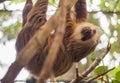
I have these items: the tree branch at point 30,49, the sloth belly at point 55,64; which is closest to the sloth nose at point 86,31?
the sloth belly at point 55,64

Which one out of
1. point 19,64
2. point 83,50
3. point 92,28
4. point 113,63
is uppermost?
point 19,64

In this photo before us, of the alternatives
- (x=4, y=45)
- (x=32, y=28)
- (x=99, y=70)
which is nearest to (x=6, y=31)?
(x=4, y=45)

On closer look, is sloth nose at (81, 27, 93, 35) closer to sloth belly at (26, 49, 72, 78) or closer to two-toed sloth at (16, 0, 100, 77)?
two-toed sloth at (16, 0, 100, 77)

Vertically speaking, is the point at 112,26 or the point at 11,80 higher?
the point at 11,80

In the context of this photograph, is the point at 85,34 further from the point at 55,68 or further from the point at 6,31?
the point at 6,31

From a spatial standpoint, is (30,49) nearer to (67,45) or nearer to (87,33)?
(87,33)

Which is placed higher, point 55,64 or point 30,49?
point 30,49

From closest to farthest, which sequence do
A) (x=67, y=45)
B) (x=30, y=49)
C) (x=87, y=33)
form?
(x=30, y=49) → (x=87, y=33) → (x=67, y=45)

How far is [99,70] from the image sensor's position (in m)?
2.19

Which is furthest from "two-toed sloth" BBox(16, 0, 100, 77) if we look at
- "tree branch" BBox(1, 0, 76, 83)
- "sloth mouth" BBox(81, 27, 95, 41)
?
"tree branch" BBox(1, 0, 76, 83)

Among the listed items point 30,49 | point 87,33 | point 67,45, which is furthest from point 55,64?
point 30,49

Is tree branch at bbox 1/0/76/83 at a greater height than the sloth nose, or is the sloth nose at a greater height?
tree branch at bbox 1/0/76/83

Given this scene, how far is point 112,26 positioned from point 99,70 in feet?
2.83

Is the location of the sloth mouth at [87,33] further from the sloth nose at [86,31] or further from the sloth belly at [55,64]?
the sloth belly at [55,64]
